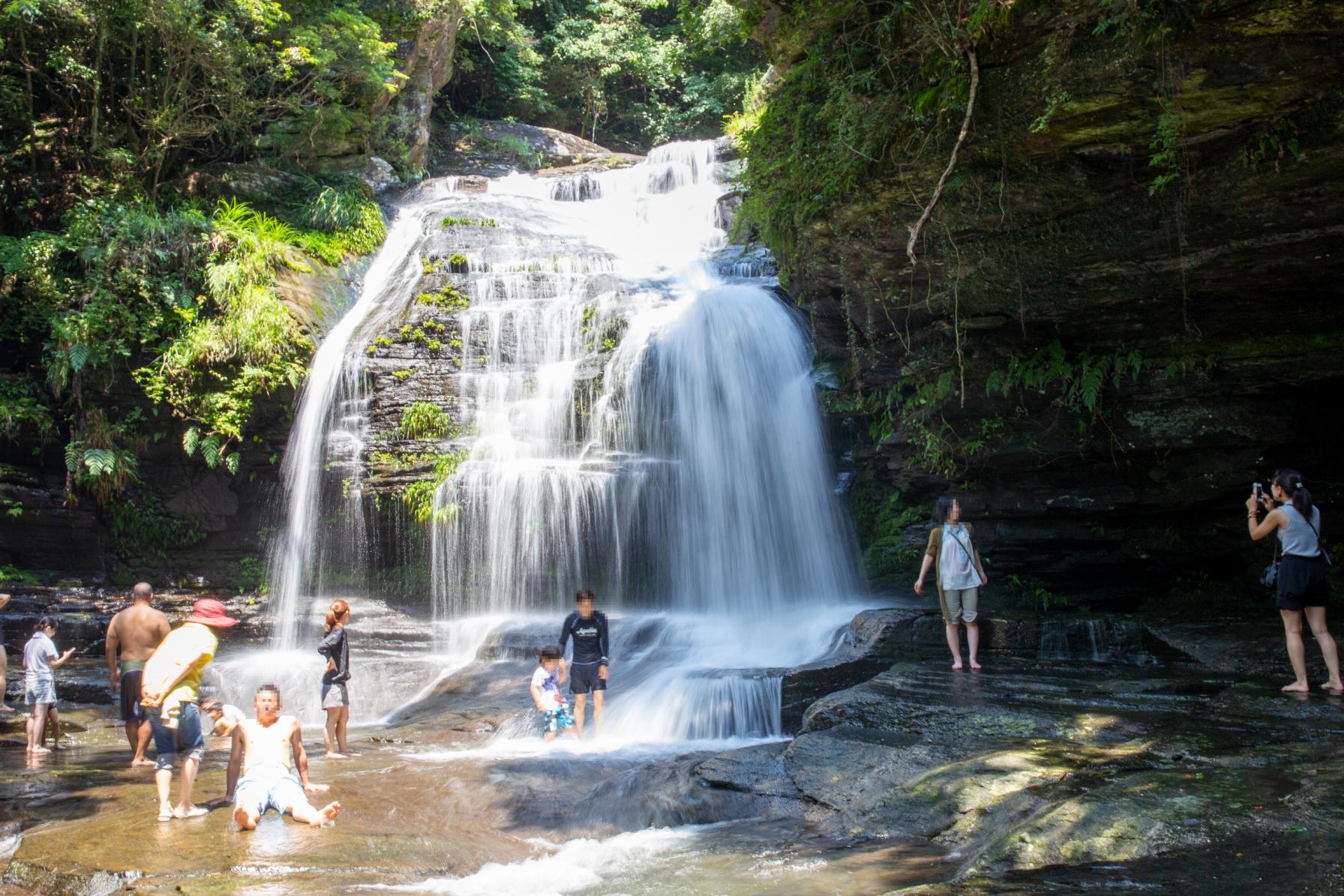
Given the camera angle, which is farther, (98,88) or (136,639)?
(98,88)

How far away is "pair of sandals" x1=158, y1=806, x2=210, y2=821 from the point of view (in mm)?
6090

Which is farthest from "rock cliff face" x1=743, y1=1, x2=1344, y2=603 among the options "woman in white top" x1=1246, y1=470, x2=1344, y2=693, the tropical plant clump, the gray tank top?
the tropical plant clump

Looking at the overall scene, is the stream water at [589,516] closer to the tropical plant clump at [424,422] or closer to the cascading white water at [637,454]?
the cascading white water at [637,454]

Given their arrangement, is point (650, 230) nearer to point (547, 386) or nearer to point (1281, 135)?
point (547, 386)

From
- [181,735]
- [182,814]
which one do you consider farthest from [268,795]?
[181,735]

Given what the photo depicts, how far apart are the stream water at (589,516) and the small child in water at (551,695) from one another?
0.19 metres

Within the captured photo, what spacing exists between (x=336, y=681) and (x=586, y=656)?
231 cm

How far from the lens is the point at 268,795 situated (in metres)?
5.96

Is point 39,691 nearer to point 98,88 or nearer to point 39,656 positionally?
point 39,656

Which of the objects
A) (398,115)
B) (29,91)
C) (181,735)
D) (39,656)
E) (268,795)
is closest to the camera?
(268,795)

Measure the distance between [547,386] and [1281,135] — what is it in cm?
988

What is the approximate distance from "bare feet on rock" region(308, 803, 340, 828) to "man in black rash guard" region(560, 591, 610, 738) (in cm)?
279

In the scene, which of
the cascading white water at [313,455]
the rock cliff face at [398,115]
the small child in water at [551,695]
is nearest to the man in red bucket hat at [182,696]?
the small child in water at [551,695]

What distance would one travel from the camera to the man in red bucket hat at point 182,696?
20.4ft
